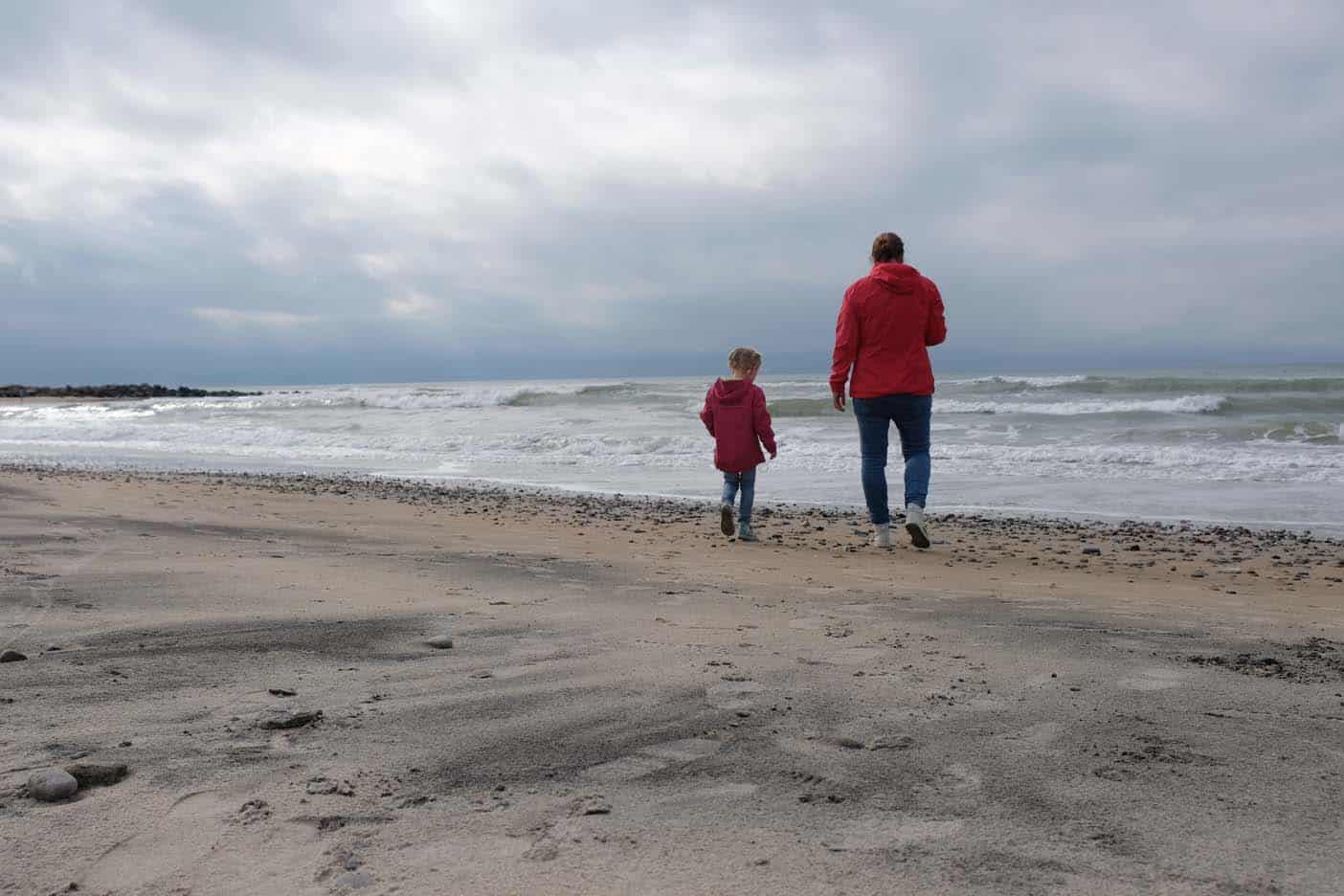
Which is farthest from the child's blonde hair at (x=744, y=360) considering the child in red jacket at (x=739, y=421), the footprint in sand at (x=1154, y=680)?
the footprint in sand at (x=1154, y=680)

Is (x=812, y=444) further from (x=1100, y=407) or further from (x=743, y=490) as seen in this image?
(x=1100, y=407)

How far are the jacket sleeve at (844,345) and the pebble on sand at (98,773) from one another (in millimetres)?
4894

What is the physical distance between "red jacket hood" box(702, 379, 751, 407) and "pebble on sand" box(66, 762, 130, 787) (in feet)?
18.9

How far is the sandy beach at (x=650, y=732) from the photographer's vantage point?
158 cm

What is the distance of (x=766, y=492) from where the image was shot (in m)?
10.2

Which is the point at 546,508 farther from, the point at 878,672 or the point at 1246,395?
the point at 1246,395

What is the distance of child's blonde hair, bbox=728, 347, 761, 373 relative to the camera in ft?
24.3

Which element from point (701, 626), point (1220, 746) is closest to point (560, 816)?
A: point (1220, 746)

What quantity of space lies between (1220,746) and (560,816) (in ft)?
4.77

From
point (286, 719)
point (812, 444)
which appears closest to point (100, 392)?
point (812, 444)

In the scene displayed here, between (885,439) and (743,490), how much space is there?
3.91 ft

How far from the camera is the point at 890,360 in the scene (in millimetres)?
6195

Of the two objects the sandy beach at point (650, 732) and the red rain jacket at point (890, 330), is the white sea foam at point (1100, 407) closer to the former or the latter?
the red rain jacket at point (890, 330)

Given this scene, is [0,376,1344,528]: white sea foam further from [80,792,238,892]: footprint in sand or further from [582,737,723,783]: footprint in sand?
[80,792,238,892]: footprint in sand
